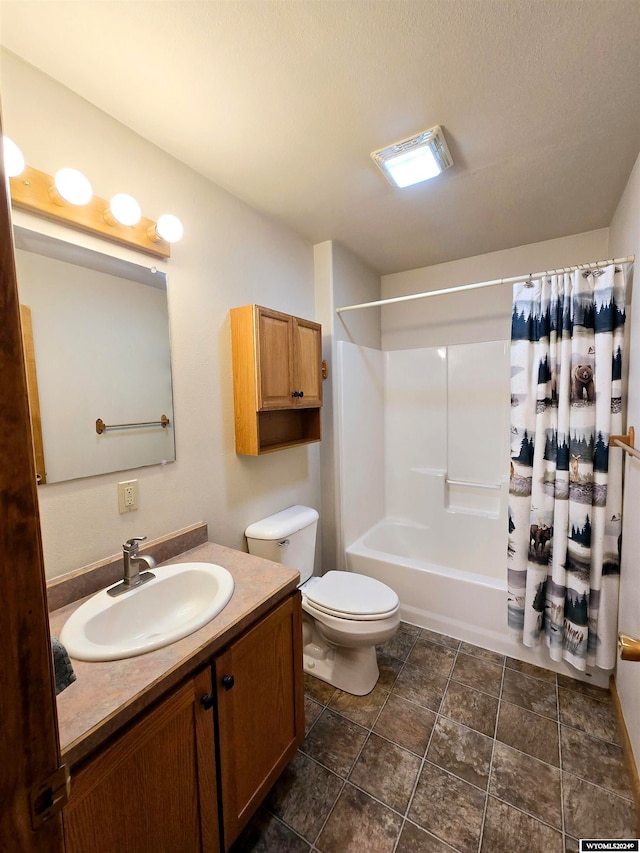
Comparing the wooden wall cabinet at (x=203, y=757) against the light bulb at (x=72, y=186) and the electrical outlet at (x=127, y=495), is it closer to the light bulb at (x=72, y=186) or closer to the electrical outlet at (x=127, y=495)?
the electrical outlet at (x=127, y=495)

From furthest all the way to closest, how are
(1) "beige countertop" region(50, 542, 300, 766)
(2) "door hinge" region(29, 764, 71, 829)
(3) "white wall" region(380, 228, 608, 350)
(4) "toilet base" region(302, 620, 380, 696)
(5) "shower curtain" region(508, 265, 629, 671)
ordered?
(3) "white wall" region(380, 228, 608, 350), (4) "toilet base" region(302, 620, 380, 696), (5) "shower curtain" region(508, 265, 629, 671), (1) "beige countertop" region(50, 542, 300, 766), (2) "door hinge" region(29, 764, 71, 829)

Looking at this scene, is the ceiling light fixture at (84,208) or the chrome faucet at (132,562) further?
the chrome faucet at (132,562)

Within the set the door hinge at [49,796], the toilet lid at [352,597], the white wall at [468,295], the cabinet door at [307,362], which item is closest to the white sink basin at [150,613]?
the door hinge at [49,796]

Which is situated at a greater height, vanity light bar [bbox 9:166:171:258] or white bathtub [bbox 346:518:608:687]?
vanity light bar [bbox 9:166:171:258]

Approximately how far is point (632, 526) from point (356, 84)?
1929 millimetres

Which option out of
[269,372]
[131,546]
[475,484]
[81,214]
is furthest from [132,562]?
[475,484]

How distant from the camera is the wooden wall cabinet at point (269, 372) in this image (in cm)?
164

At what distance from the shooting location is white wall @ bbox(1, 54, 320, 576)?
111 centimetres

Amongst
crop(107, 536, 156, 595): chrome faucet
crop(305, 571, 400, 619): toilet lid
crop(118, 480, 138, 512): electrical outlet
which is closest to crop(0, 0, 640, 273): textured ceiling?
crop(118, 480, 138, 512): electrical outlet

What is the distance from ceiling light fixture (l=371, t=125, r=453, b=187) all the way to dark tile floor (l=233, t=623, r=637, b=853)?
7.82 ft

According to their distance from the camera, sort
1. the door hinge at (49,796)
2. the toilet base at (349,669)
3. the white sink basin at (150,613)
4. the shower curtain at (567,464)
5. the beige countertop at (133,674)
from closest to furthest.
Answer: the door hinge at (49,796), the beige countertop at (133,674), the white sink basin at (150,613), the shower curtain at (567,464), the toilet base at (349,669)

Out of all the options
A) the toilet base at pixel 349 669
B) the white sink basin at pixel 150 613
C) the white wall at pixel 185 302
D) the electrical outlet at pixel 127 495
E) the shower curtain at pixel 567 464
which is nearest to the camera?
the white sink basin at pixel 150 613

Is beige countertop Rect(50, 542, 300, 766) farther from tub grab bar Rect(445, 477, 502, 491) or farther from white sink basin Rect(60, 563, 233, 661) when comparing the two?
tub grab bar Rect(445, 477, 502, 491)

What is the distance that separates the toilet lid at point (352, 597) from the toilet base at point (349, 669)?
20cm
